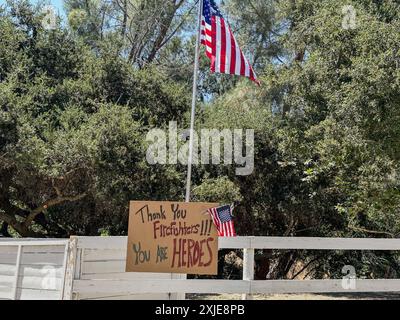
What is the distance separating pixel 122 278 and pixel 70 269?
30.9 inches

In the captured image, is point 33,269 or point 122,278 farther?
point 33,269

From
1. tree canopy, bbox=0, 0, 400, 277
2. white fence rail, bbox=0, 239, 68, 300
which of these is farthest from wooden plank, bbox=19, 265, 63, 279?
tree canopy, bbox=0, 0, 400, 277

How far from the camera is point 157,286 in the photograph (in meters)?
6.70

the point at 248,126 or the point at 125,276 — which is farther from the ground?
the point at 248,126

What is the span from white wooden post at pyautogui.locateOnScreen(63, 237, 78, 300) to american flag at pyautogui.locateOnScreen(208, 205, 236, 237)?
1711 millimetres

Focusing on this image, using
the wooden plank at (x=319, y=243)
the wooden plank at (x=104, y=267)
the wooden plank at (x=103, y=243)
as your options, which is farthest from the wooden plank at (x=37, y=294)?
the wooden plank at (x=319, y=243)

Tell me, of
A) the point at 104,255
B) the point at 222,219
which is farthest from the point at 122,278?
the point at 222,219

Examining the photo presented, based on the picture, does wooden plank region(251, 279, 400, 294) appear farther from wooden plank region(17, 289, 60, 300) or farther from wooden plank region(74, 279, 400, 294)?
wooden plank region(17, 289, 60, 300)

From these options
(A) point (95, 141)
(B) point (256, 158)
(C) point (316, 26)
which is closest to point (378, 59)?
(C) point (316, 26)

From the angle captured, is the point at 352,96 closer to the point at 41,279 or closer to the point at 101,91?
the point at 41,279

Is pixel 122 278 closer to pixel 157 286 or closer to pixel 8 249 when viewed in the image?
pixel 157 286

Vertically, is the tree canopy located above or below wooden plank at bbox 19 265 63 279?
above

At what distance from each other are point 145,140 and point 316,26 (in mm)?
6741

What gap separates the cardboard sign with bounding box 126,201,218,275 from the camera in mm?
6629
